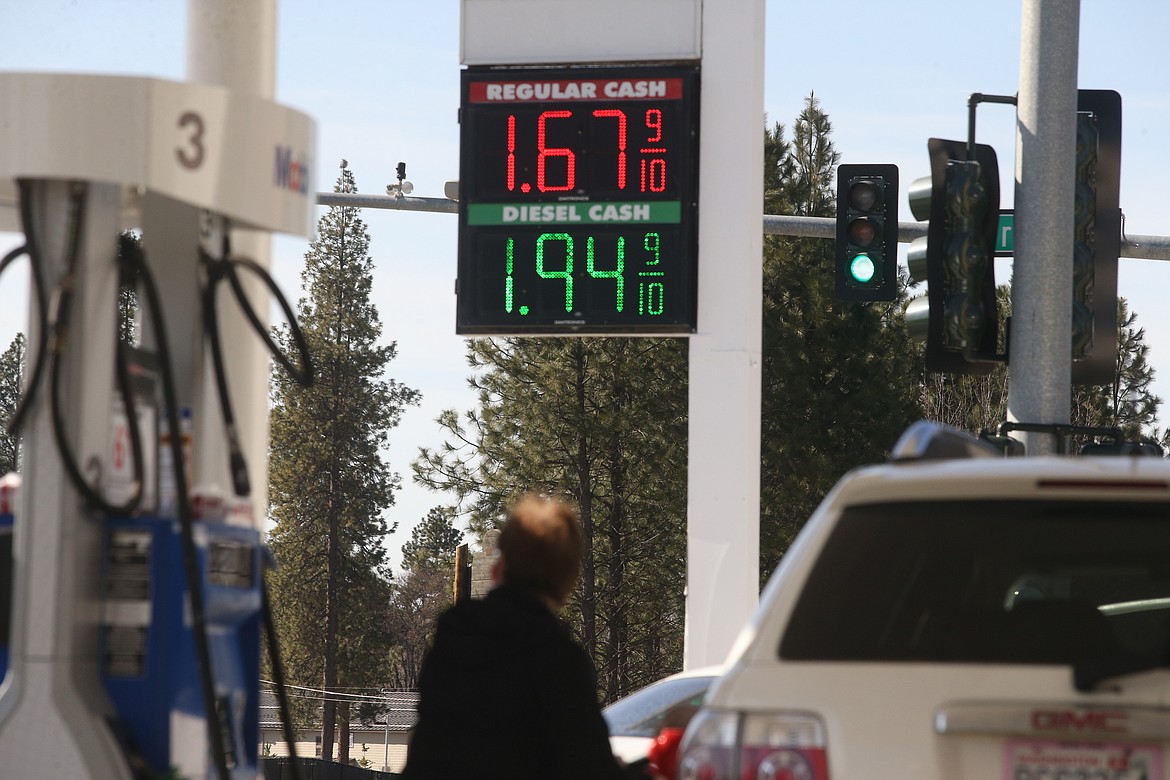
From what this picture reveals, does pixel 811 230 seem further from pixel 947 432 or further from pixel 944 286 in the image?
pixel 947 432

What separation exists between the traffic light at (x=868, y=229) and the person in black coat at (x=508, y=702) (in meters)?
9.63

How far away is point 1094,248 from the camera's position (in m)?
11.3

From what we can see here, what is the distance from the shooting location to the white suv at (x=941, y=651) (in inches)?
151

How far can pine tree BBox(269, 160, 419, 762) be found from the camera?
6391 centimetres

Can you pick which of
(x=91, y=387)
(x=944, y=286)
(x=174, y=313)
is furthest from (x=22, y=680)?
(x=944, y=286)

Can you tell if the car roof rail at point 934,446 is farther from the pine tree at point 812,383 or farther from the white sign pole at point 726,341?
the pine tree at point 812,383

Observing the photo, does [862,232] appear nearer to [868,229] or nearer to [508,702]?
[868,229]

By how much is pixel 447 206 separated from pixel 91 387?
12.9 m

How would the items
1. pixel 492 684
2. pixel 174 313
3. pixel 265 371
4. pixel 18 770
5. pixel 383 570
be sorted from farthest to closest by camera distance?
pixel 383 570 → pixel 265 371 → pixel 174 313 → pixel 18 770 → pixel 492 684

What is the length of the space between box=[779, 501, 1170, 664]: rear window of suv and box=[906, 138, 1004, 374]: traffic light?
6.62 m

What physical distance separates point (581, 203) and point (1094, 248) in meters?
4.45

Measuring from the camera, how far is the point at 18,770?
5.31 metres

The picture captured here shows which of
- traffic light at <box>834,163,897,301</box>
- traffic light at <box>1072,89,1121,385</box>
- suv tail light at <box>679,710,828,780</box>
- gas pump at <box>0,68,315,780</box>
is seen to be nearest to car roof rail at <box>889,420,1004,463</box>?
suv tail light at <box>679,710,828,780</box>

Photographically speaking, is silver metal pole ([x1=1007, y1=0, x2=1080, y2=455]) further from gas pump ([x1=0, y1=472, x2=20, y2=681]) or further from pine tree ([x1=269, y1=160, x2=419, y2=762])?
pine tree ([x1=269, y1=160, x2=419, y2=762])
